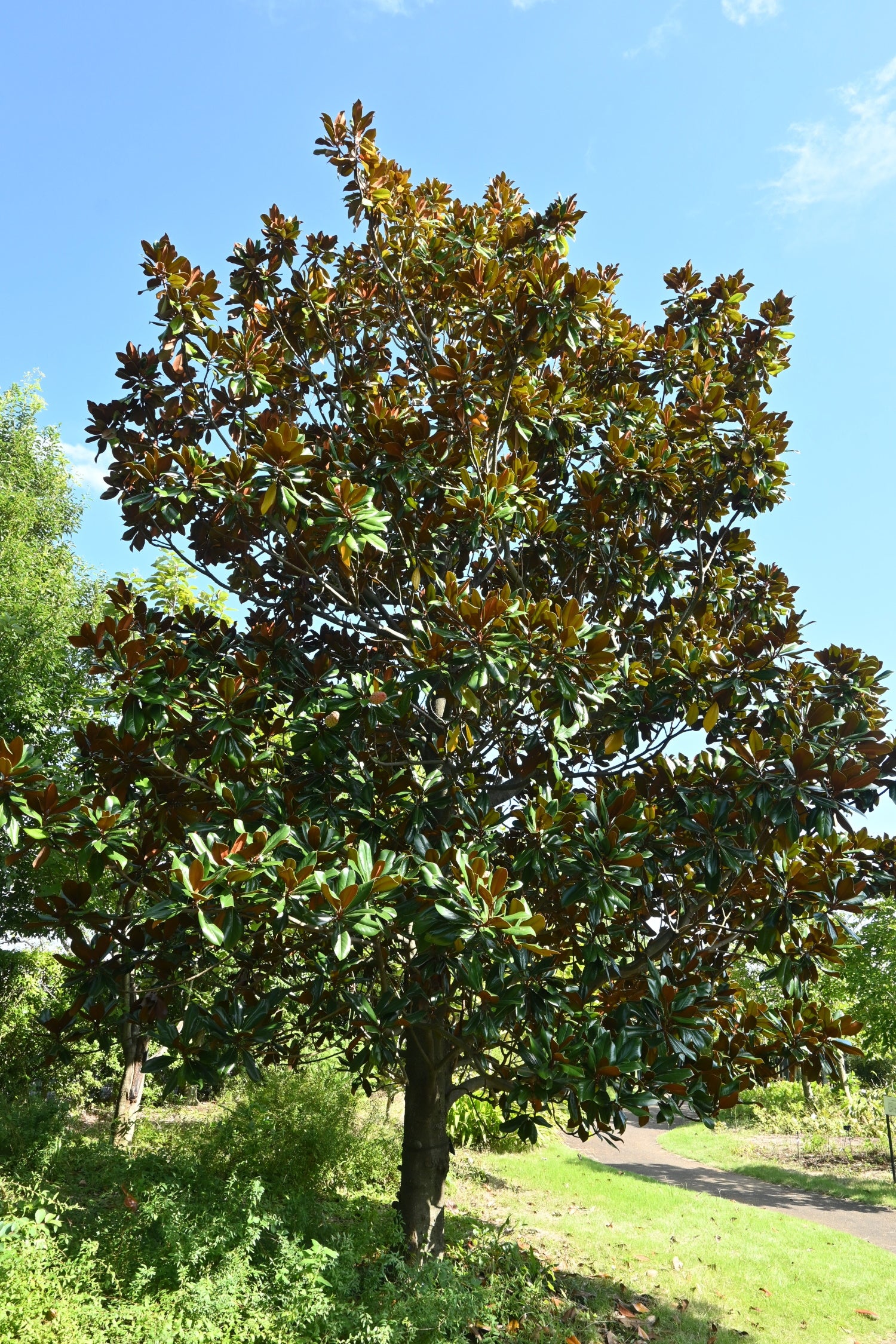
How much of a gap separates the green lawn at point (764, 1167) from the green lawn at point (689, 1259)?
2828 millimetres

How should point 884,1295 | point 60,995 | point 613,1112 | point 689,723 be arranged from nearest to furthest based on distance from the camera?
point 613,1112 → point 689,723 → point 884,1295 → point 60,995

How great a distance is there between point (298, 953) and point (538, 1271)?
9.70ft

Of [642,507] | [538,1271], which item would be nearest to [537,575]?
[642,507]

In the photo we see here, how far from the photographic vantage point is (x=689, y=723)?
4.55m

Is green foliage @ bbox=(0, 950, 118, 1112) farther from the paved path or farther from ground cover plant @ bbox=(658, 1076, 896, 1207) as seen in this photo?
ground cover plant @ bbox=(658, 1076, 896, 1207)

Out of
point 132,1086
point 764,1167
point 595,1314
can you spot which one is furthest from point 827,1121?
point 595,1314

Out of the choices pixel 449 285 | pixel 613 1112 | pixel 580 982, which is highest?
pixel 449 285

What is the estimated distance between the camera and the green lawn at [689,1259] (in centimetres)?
572

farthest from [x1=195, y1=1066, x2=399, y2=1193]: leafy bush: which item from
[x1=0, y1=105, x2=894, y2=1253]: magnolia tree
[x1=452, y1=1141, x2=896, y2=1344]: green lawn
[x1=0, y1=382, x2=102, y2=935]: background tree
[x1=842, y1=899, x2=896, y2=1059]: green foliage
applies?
[x1=842, y1=899, x2=896, y2=1059]: green foliage

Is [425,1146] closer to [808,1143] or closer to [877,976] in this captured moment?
[877,976]

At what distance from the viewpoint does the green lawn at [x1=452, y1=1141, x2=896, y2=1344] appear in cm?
572

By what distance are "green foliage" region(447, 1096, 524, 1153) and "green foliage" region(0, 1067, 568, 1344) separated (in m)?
4.23

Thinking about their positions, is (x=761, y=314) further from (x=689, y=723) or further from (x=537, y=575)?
(x=689, y=723)

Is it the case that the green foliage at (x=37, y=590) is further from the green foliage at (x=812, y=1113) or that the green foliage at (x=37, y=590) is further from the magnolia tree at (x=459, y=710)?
the green foliage at (x=812, y=1113)
